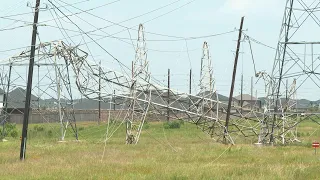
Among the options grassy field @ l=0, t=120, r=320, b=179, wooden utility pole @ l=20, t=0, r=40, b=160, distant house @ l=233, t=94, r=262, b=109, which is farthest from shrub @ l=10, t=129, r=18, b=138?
wooden utility pole @ l=20, t=0, r=40, b=160

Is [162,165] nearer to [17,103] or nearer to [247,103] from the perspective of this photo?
[17,103]

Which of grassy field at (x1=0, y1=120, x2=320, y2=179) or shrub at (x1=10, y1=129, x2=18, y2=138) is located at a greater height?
shrub at (x1=10, y1=129, x2=18, y2=138)

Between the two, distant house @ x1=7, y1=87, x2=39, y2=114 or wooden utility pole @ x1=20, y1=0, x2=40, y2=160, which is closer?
wooden utility pole @ x1=20, y1=0, x2=40, y2=160

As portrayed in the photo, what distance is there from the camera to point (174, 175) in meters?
17.9

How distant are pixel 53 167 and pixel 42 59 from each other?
15.0m

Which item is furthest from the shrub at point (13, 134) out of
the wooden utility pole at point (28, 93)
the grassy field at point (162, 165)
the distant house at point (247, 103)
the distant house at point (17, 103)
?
the wooden utility pole at point (28, 93)

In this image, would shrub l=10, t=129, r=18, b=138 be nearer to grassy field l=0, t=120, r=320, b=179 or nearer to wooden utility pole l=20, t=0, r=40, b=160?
grassy field l=0, t=120, r=320, b=179

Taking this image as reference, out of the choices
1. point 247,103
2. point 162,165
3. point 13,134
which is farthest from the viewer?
point 247,103

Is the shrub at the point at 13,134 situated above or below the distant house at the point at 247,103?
below

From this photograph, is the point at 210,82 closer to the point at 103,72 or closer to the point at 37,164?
the point at 103,72

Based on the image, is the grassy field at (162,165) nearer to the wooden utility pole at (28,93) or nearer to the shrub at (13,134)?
the wooden utility pole at (28,93)

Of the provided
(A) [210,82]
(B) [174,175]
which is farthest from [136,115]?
(A) [210,82]

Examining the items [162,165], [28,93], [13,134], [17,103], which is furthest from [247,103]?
[162,165]

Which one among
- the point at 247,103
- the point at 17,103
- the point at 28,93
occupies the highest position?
the point at 247,103
